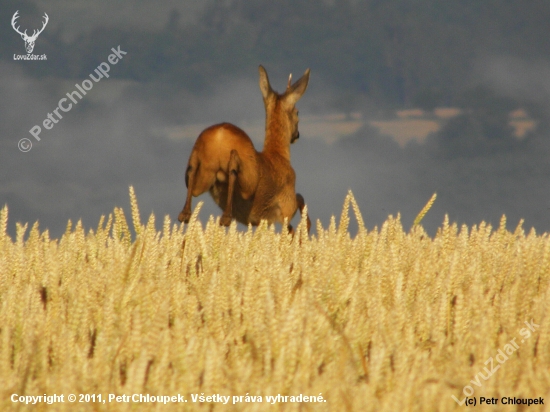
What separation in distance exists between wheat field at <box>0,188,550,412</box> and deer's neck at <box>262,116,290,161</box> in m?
3.99

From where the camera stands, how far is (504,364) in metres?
2.29

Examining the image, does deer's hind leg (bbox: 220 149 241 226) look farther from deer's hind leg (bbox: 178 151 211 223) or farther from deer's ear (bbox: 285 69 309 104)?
deer's ear (bbox: 285 69 309 104)

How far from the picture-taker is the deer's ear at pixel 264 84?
7045 mm

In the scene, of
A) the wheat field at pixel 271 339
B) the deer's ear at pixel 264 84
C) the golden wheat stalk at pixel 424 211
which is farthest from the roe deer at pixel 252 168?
the wheat field at pixel 271 339

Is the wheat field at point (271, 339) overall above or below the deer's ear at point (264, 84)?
below

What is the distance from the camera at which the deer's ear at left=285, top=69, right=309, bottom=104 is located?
296 inches

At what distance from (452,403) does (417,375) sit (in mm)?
183

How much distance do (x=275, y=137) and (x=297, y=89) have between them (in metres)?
0.58

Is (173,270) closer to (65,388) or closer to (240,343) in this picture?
(240,343)

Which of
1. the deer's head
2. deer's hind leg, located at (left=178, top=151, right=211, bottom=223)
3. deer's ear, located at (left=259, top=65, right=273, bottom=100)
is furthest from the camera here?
the deer's head

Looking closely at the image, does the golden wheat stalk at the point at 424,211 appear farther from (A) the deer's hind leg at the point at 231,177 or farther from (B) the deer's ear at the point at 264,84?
(B) the deer's ear at the point at 264,84

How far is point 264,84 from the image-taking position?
722 cm

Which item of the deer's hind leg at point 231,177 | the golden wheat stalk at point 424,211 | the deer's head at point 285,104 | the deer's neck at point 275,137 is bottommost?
the golden wheat stalk at point 424,211

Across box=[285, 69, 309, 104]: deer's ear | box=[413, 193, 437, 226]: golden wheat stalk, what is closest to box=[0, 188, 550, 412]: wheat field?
box=[413, 193, 437, 226]: golden wheat stalk
